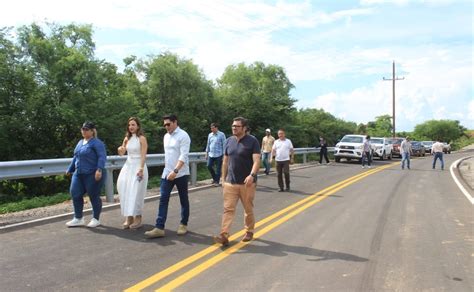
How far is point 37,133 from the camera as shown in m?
24.3

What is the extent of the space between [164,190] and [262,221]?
6.97 ft

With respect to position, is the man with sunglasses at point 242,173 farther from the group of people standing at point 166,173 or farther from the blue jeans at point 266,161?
the blue jeans at point 266,161

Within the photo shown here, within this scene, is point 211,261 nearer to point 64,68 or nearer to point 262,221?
point 262,221

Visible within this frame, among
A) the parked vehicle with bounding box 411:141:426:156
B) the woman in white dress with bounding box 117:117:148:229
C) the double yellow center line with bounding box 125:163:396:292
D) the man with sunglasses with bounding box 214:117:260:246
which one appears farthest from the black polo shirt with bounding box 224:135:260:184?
the parked vehicle with bounding box 411:141:426:156

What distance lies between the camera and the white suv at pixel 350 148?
89.8 feet

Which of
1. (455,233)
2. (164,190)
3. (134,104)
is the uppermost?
(134,104)

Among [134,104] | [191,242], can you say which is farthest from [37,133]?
[191,242]

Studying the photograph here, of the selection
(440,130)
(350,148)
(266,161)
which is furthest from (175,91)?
(440,130)

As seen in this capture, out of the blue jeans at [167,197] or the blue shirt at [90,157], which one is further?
the blue shirt at [90,157]

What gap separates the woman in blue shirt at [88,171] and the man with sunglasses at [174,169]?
1.18 metres

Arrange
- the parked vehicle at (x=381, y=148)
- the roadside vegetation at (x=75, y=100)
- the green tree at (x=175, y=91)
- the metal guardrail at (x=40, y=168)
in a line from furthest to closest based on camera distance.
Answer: the green tree at (x=175, y=91), the parked vehicle at (x=381, y=148), the roadside vegetation at (x=75, y=100), the metal guardrail at (x=40, y=168)

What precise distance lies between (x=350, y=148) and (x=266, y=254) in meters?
22.2

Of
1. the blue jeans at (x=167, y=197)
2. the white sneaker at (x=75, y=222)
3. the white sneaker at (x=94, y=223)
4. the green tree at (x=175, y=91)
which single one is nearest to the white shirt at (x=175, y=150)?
the blue jeans at (x=167, y=197)

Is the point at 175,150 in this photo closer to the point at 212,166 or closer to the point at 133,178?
the point at 133,178
